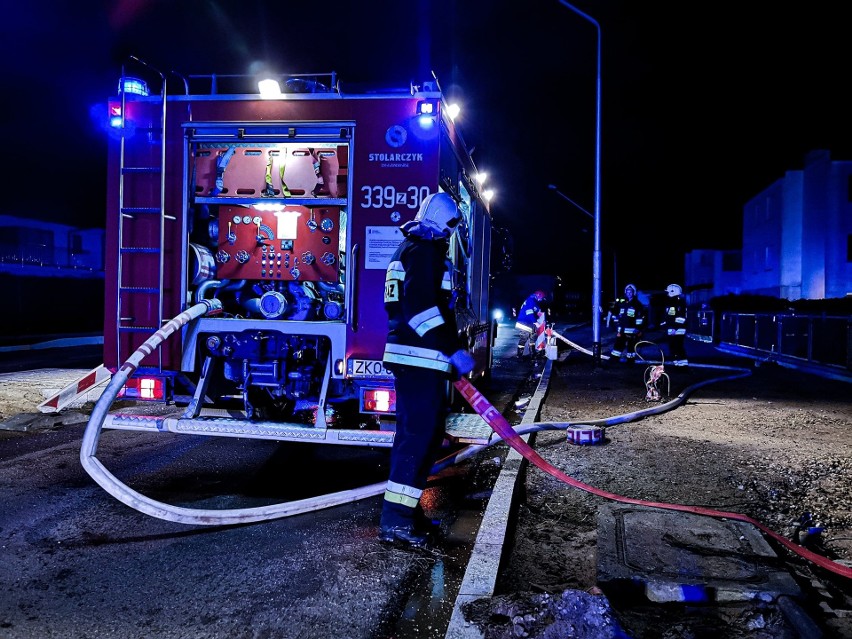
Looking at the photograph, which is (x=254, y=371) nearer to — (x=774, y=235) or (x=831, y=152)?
(x=831, y=152)

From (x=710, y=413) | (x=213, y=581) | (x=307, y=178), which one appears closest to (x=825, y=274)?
(x=710, y=413)

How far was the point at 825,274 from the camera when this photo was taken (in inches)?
1243

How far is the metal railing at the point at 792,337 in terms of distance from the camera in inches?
471

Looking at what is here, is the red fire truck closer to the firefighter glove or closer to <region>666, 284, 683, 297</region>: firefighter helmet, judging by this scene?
the firefighter glove

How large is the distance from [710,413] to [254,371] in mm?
5445

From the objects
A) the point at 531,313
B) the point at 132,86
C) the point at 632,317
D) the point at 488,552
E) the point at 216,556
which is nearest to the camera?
the point at 488,552

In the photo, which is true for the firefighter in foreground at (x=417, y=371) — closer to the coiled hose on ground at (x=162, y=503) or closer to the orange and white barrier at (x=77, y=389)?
the coiled hose on ground at (x=162, y=503)

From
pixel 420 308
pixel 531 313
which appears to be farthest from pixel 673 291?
pixel 420 308

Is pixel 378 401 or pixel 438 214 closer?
pixel 438 214

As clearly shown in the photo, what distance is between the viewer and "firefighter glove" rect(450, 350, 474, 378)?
3.45m

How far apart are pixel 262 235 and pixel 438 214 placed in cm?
245

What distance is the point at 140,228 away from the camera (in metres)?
5.08

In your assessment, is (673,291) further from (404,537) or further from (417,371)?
(404,537)

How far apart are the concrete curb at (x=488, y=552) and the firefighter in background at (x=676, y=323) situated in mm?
7418
